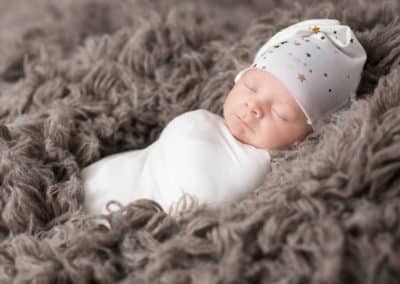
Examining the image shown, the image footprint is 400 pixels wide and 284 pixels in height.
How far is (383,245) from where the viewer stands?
0.62 metres

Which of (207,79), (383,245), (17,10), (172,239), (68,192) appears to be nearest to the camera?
(383,245)

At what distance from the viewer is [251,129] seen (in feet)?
2.85

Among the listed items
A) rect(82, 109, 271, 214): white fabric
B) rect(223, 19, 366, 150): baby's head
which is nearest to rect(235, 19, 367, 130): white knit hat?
rect(223, 19, 366, 150): baby's head

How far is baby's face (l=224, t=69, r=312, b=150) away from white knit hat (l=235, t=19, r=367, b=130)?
12 mm

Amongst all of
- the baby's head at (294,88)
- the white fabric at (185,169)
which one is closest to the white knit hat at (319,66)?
the baby's head at (294,88)

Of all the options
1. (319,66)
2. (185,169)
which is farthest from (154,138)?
(319,66)

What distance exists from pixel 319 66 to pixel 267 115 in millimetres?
101

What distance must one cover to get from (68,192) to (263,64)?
334 millimetres

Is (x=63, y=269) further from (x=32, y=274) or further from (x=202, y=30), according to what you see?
(x=202, y=30)

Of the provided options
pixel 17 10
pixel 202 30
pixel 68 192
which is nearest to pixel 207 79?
pixel 202 30

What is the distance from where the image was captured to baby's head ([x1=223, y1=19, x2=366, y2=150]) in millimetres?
844

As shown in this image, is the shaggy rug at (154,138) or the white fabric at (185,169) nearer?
the shaggy rug at (154,138)

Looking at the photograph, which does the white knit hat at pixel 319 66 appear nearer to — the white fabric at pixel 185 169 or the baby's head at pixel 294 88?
the baby's head at pixel 294 88

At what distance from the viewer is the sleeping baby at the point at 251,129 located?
838 millimetres
